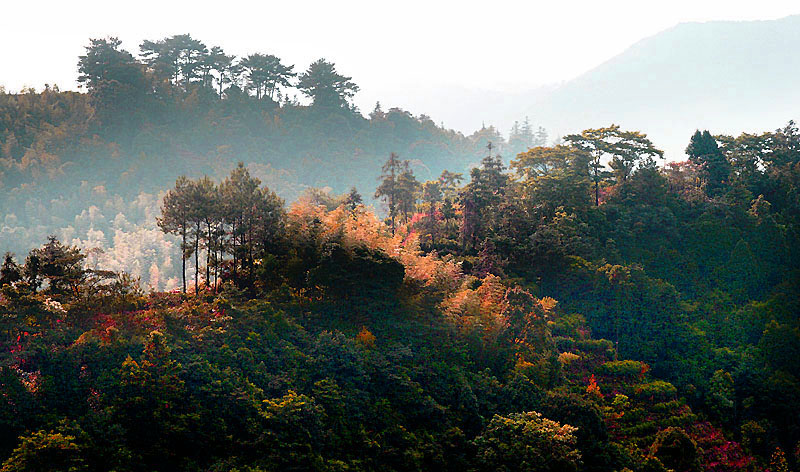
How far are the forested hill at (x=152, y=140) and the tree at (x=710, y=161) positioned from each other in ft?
169

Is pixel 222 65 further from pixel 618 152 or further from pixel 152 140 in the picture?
pixel 618 152

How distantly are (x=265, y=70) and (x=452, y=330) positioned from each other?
221ft

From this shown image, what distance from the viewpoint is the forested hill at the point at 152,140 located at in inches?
2581

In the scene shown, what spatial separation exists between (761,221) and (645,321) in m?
12.1

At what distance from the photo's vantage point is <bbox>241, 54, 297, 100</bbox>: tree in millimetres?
77250

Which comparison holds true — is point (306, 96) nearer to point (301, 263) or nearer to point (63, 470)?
point (301, 263)

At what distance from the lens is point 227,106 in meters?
81.1

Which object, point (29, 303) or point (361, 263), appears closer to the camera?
point (29, 303)

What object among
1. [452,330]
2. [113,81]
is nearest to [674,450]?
[452,330]

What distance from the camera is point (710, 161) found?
36.6m

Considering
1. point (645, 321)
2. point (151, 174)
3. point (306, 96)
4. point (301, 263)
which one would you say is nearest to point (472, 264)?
point (645, 321)

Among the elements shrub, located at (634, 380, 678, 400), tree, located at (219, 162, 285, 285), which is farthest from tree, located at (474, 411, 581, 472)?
tree, located at (219, 162, 285, 285)

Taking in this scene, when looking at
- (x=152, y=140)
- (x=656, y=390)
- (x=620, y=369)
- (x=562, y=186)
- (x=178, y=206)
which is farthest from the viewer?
(x=152, y=140)

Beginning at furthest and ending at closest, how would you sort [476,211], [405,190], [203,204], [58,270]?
[405,190], [476,211], [203,204], [58,270]
